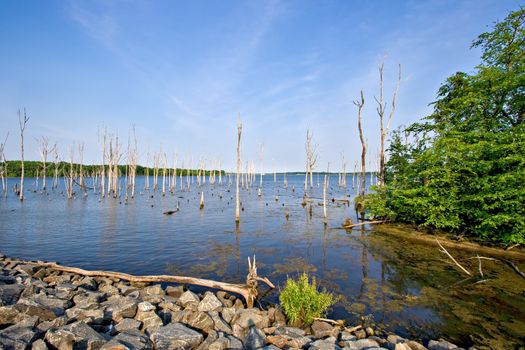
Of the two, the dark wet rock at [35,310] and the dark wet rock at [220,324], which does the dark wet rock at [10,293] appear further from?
the dark wet rock at [220,324]

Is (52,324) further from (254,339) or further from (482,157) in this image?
(482,157)

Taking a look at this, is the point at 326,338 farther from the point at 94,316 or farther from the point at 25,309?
the point at 25,309

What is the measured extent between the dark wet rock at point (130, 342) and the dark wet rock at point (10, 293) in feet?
13.7

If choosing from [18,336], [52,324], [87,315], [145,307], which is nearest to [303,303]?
[145,307]

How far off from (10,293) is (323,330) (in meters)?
9.12

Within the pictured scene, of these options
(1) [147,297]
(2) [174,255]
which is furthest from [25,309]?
(2) [174,255]

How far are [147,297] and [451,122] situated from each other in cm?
2132

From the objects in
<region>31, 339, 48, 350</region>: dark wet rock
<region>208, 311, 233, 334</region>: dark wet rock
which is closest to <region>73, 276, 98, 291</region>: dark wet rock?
<region>31, 339, 48, 350</region>: dark wet rock

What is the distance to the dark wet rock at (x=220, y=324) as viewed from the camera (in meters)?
6.30

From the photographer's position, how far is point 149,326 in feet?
20.4

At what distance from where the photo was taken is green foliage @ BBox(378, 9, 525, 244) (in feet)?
40.1

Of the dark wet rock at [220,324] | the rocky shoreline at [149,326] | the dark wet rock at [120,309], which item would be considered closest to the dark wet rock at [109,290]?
the rocky shoreline at [149,326]

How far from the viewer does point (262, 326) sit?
21.2 feet

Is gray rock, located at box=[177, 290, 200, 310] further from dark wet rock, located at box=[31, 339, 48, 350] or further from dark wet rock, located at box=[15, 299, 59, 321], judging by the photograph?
dark wet rock, located at box=[31, 339, 48, 350]
